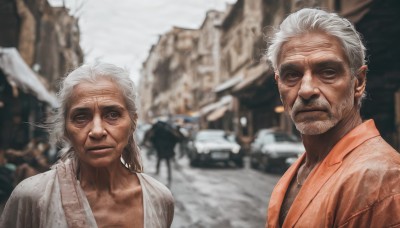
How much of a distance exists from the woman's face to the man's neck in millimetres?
963

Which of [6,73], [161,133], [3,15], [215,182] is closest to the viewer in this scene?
[6,73]

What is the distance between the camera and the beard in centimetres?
189

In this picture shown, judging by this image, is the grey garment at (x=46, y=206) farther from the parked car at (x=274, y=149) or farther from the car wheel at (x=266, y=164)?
the car wheel at (x=266, y=164)

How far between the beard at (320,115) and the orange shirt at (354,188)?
0.10 metres

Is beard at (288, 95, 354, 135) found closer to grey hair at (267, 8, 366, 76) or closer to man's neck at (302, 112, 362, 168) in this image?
man's neck at (302, 112, 362, 168)

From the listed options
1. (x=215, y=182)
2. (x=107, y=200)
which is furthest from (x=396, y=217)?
(x=215, y=182)

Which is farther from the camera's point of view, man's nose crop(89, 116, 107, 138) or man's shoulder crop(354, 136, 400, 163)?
man's nose crop(89, 116, 107, 138)

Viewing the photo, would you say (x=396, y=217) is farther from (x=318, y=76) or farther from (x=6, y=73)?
(x=6, y=73)

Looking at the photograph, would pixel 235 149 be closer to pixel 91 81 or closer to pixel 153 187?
pixel 153 187

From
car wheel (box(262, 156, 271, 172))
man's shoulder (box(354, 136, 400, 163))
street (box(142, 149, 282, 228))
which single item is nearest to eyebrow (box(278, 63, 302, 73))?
man's shoulder (box(354, 136, 400, 163))

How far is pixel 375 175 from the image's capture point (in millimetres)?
1561

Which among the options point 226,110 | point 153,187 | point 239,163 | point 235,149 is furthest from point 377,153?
point 226,110

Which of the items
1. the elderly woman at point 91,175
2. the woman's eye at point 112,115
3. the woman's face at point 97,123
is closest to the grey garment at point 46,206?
the elderly woman at point 91,175

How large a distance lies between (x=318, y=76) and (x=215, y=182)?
11.0 meters
